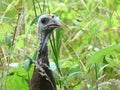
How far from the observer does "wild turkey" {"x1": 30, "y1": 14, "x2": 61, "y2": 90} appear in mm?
2107

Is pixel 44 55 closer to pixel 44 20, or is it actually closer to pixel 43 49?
pixel 43 49

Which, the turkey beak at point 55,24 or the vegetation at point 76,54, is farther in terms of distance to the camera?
the turkey beak at point 55,24

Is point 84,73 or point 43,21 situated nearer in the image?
point 84,73

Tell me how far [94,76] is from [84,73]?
99mm

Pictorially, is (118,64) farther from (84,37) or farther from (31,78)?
(84,37)

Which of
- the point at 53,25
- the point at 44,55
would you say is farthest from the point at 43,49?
the point at 53,25

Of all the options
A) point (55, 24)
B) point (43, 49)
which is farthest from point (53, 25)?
point (43, 49)

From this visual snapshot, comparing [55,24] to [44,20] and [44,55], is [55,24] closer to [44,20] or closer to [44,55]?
[44,20]

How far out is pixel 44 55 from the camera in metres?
2.18

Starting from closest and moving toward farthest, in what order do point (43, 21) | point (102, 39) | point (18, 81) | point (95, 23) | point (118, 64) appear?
point (118, 64) < point (18, 81) < point (43, 21) < point (95, 23) < point (102, 39)

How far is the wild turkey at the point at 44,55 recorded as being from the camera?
2.11m

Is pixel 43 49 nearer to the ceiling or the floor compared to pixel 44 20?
nearer to the floor

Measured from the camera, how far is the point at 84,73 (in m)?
1.94

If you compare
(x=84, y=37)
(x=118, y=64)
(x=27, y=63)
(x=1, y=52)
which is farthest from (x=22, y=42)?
(x=118, y=64)
